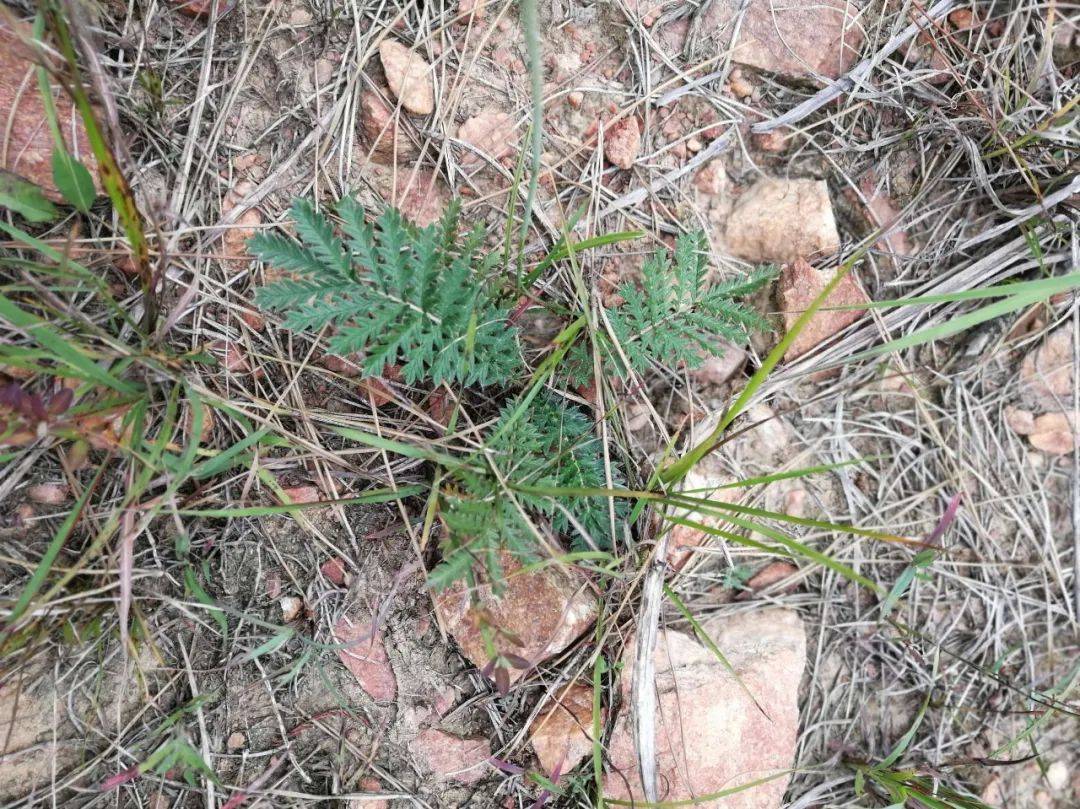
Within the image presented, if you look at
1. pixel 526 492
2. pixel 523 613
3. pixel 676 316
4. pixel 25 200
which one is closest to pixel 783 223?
pixel 676 316

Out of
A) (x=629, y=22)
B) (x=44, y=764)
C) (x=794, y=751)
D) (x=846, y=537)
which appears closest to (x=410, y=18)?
(x=629, y=22)

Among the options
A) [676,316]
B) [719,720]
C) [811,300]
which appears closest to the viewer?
[676,316]

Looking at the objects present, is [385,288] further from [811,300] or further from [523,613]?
[811,300]

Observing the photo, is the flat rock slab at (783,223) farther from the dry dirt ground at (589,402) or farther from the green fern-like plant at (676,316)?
the green fern-like plant at (676,316)

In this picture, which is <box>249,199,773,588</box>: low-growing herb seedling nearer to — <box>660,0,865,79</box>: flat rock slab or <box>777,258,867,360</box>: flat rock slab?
<box>777,258,867,360</box>: flat rock slab

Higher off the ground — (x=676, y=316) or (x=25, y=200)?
(x=25, y=200)

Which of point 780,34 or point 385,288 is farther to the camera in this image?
point 780,34

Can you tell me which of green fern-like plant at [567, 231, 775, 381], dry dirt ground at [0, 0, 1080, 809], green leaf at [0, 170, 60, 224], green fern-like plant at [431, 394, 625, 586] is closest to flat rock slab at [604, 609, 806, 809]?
dry dirt ground at [0, 0, 1080, 809]

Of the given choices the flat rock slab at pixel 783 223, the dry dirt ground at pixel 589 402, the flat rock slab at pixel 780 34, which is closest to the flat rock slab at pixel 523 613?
the dry dirt ground at pixel 589 402
